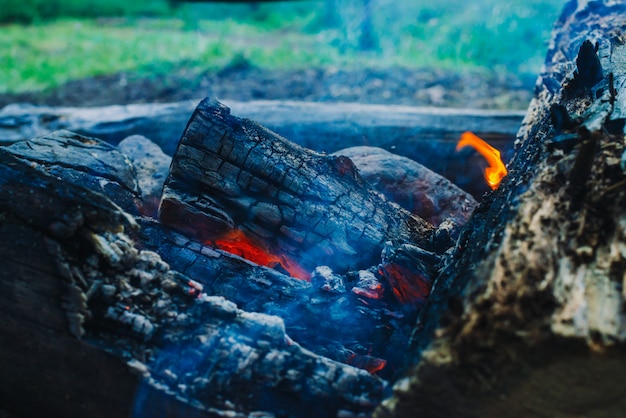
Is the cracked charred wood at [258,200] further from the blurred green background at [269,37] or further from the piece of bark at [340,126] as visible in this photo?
the blurred green background at [269,37]

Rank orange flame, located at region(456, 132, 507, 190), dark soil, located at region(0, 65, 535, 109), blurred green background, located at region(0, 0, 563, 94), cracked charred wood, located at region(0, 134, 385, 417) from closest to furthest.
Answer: cracked charred wood, located at region(0, 134, 385, 417) < orange flame, located at region(456, 132, 507, 190) < dark soil, located at region(0, 65, 535, 109) < blurred green background, located at region(0, 0, 563, 94)

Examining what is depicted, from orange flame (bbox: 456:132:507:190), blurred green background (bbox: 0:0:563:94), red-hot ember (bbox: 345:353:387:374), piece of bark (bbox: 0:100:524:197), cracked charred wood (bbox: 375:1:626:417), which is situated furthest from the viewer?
blurred green background (bbox: 0:0:563:94)

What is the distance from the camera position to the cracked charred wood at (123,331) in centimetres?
158

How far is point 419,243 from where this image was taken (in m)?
2.36

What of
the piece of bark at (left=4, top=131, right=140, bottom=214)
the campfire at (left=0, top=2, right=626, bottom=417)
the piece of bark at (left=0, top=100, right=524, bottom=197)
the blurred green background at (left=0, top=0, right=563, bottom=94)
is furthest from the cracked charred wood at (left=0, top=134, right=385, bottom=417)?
the blurred green background at (left=0, top=0, right=563, bottom=94)

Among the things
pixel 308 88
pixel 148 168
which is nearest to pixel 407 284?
pixel 148 168

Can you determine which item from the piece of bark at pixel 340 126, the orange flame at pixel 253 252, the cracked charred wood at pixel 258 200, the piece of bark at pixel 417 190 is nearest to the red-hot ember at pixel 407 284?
the cracked charred wood at pixel 258 200

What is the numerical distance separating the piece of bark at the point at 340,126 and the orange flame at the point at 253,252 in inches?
57.8

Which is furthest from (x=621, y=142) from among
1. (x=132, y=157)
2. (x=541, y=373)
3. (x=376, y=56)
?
(x=376, y=56)

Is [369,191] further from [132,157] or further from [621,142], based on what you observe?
[132,157]

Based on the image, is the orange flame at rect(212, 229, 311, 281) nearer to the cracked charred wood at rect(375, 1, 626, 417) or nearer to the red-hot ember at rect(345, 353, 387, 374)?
the red-hot ember at rect(345, 353, 387, 374)

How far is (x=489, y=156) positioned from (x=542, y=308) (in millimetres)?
1999

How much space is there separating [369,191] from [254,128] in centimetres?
64

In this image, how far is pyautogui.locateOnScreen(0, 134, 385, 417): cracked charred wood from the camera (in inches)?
62.3
